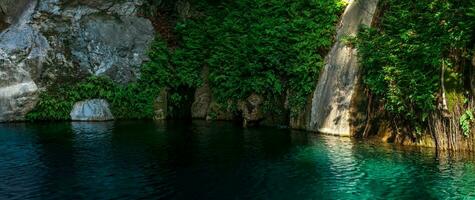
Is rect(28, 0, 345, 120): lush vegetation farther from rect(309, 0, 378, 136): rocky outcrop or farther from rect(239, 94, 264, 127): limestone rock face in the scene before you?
rect(309, 0, 378, 136): rocky outcrop

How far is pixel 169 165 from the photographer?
12438 mm

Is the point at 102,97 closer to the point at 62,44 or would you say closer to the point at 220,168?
A: the point at 62,44

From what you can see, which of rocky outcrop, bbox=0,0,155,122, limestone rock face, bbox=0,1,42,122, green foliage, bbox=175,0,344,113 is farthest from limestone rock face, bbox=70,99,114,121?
green foliage, bbox=175,0,344,113

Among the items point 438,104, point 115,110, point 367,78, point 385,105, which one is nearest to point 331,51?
point 367,78

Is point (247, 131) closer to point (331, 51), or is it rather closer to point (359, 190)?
point (331, 51)

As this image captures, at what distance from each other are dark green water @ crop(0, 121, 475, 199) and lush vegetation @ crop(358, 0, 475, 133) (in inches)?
59.8

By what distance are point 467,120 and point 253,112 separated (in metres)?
8.62

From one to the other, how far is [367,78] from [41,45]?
14496mm

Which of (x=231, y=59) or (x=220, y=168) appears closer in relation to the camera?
(x=220, y=168)

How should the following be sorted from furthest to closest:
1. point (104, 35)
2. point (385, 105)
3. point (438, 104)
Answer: point (104, 35) → point (385, 105) → point (438, 104)

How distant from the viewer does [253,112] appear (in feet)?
65.5

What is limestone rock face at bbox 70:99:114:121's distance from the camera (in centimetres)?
2169

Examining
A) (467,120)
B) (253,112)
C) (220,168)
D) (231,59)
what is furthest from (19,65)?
(467,120)

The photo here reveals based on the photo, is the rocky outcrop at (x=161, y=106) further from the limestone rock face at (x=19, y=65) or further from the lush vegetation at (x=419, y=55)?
the lush vegetation at (x=419, y=55)
